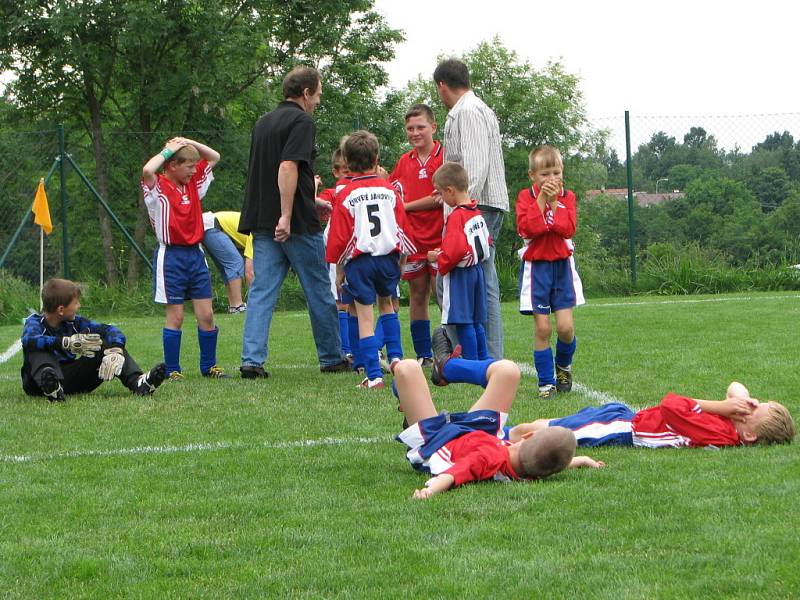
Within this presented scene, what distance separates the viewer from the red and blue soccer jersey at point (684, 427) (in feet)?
17.6

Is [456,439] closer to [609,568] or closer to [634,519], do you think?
[634,519]

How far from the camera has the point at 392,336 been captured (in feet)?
26.5

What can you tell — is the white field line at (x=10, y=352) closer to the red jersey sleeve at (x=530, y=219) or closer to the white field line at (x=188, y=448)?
the white field line at (x=188, y=448)

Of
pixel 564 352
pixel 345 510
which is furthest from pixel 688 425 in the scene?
pixel 564 352

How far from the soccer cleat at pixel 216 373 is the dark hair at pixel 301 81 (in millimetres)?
2241

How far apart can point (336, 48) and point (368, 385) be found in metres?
24.8

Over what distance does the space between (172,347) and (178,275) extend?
591mm

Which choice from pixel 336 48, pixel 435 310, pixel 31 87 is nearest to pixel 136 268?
pixel 435 310

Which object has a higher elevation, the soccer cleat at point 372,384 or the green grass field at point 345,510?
the soccer cleat at point 372,384

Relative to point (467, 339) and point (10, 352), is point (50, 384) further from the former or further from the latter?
point (10, 352)

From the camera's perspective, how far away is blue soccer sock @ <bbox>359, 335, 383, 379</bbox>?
25.9ft

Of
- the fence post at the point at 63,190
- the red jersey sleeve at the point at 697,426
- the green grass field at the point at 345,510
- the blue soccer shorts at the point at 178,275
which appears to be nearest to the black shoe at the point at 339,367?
the blue soccer shorts at the point at 178,275

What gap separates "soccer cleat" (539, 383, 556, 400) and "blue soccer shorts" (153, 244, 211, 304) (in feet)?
9.84

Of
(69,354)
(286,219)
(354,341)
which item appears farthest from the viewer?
(354,341)
